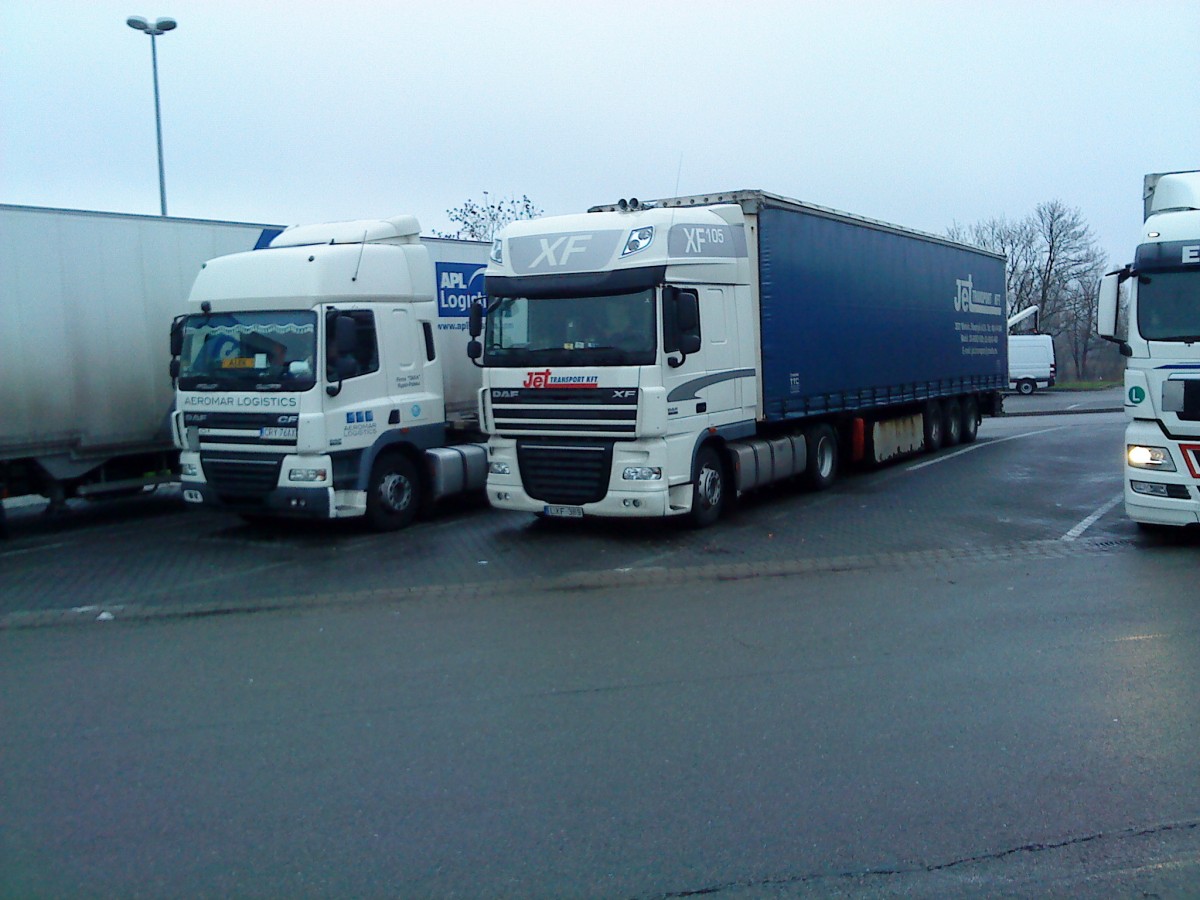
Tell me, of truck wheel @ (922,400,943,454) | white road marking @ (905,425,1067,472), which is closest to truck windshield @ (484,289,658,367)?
white road marking @ (905,425,1067,472)

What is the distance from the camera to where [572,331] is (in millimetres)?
12023

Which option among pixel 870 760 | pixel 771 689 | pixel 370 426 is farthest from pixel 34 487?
pixel 870 760

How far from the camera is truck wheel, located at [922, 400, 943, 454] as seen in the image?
20688 mm

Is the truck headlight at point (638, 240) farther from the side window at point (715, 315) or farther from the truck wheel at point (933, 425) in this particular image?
the truck wheel at point (933, 425)

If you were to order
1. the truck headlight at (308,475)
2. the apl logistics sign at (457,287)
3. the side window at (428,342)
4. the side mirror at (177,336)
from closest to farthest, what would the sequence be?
1. the truck headlight at (308,475)
2. the side mirror at (177,336)
3. the side window at (428,342)
4. the apl logistics sign at (457,287)

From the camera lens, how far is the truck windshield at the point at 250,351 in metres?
12.2

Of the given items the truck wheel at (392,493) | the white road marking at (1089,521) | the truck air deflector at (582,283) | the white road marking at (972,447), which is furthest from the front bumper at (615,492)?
the white road marking at (972,447)

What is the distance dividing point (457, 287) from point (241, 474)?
4.33 m

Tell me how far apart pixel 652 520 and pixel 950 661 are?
21.1 ft

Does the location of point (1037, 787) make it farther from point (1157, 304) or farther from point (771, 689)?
point (1157, 304)

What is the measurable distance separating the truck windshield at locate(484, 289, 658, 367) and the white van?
44.2 m

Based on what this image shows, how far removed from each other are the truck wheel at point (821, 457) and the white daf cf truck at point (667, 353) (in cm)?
3

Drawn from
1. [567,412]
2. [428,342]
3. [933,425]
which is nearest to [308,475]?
[428,342]

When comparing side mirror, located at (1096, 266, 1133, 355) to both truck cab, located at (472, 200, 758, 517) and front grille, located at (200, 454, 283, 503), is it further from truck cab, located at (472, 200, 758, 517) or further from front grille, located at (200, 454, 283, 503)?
front grille, located at (200, 454, 283, 503)
